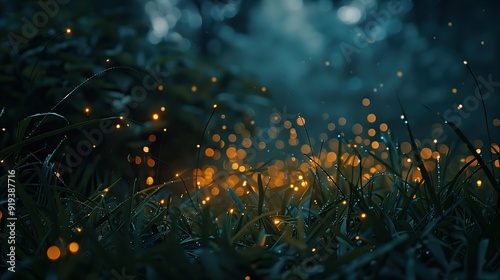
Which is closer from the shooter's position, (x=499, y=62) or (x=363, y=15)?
(x=499, y=62)

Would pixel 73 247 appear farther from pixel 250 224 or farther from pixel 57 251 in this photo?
pixel 250 224

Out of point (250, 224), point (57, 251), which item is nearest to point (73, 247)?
point (57, 251)

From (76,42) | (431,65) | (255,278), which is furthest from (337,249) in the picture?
(431,65)

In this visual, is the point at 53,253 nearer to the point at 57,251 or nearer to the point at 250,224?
the point at 57,251

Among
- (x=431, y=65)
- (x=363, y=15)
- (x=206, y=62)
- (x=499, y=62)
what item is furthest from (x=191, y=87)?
(x=363, y=15)

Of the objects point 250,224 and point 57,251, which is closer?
point 57,251

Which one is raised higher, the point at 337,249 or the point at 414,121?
the point at 337,249

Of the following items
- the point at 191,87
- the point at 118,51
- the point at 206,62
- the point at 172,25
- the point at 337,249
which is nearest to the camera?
the point at 337,249

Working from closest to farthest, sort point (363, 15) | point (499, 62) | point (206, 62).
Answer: point (206, 62) → point (499, 62) → point (363, 15)

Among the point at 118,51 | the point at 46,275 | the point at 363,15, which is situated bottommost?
the point at 46,275

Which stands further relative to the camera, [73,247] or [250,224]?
[250,224]

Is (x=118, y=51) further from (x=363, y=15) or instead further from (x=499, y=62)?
(x=363, y=15)
